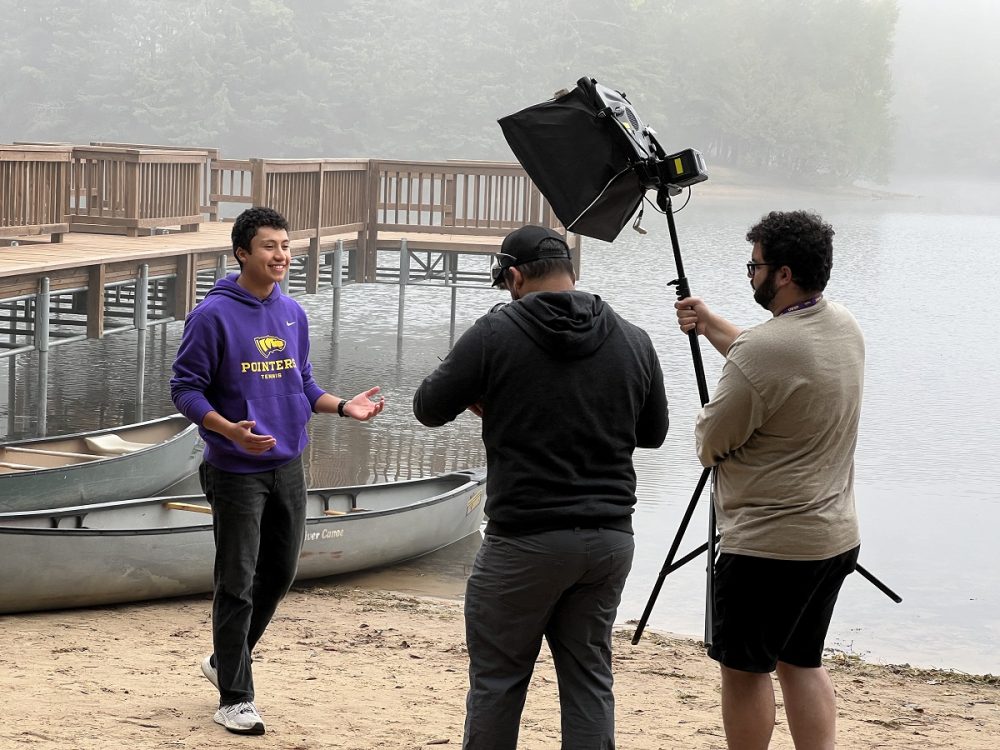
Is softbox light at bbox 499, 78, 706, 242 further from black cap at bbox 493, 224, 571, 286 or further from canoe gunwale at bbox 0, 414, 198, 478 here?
canoe gunwale at bbox 0, 414, 198, 478

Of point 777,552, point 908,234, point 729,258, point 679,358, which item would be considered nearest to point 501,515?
point 777,552

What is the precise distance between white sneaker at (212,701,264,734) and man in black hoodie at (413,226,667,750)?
54.5 inches

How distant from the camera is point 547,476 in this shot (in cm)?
344

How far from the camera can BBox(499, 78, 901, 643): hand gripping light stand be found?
4105mm

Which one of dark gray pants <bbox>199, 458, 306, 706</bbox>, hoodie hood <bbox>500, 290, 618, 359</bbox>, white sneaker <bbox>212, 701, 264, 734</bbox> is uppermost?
hoodie hood <bbox>500, 290, 618, 359</bbox>

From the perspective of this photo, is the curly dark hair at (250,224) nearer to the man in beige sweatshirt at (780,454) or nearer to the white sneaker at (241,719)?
the white sneaker at (241,719)

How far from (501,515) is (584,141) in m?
1.33

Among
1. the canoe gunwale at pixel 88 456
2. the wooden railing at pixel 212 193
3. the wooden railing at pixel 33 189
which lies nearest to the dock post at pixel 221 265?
the wooden railing at pixel 212 193

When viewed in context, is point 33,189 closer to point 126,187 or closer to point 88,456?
point 126,187

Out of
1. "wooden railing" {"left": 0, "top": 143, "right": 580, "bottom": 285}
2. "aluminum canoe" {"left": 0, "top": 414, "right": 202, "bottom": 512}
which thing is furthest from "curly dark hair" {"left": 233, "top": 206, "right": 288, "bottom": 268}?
"wooden railing" {"left": 0, "top": 143, "right": 580, "bottom": 285}

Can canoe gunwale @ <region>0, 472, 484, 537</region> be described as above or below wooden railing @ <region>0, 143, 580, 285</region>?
below

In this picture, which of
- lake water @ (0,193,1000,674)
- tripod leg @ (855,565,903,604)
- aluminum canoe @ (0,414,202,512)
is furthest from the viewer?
lake water @ (0,193,1000,674)

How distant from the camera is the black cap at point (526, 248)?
355 centimetres

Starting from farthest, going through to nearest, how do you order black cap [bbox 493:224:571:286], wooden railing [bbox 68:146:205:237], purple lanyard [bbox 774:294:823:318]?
1. wooden railing [bbox 68:146:205:237]
2. purple lanyard [bbox 774:294:823:318]
3. black cap [bbox 493:224:571:286]
